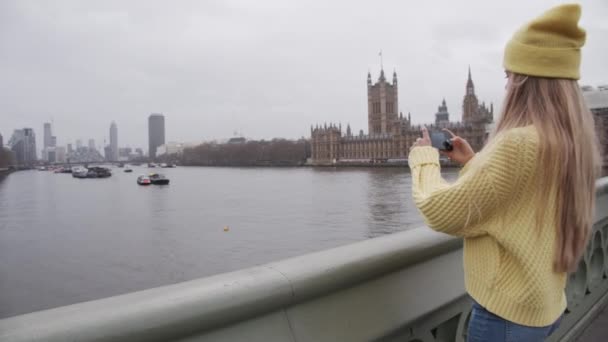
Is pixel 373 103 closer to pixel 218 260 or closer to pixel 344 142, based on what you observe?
pixel 344 142

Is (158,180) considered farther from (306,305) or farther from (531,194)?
(531,194)

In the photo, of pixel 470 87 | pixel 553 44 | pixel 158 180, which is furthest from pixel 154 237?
pixel 470 87

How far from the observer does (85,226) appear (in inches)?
801

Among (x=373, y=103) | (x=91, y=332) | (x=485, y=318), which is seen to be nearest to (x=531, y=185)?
(x=485, y=318)

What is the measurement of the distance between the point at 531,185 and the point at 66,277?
13.6 m

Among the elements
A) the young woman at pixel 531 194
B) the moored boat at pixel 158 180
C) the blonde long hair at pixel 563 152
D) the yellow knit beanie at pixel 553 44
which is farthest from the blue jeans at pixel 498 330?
the moored boat at pixel 158 180

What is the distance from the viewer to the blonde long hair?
0.94 m

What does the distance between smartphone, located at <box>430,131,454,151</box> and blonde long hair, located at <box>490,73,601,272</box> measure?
0.18m

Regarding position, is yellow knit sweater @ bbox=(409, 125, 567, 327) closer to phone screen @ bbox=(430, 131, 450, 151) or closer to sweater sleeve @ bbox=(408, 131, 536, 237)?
sweater sleeve @ bbox=(408, 131, 536, 237)

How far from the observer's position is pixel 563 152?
3.08 feet

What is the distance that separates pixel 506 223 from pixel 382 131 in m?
89.1

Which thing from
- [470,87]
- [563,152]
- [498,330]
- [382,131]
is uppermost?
[470,87]

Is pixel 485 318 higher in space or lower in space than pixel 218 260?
higher

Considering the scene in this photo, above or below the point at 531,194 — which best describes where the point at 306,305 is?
below
